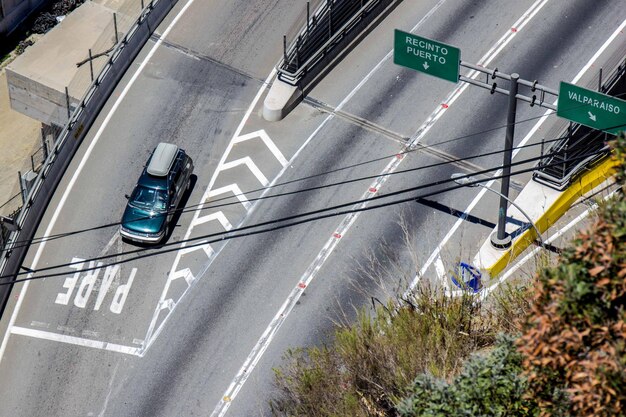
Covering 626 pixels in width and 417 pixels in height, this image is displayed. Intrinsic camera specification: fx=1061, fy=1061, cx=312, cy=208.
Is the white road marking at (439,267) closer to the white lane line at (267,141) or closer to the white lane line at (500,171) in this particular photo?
the white lane line at (500,171)

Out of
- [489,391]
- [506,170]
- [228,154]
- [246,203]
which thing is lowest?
[489,391]

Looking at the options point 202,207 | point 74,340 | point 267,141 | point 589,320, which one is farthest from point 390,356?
point 267,141

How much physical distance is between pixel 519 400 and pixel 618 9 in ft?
85.2

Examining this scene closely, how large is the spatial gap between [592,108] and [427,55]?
5.02 meters

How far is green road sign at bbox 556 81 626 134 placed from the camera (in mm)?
28770

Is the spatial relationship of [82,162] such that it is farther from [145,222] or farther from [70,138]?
[145,222]

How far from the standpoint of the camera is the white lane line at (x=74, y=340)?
116 feet

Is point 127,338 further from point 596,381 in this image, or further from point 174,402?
point 596,381

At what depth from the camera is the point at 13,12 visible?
179 feet

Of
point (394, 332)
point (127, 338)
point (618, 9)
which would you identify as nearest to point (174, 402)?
point (127, 338)

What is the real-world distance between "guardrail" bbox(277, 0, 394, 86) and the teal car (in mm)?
5787

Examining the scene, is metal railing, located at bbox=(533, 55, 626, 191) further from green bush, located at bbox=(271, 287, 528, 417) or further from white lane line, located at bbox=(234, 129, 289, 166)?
white lane line, located at bbox=(234, 129, 289, 166)

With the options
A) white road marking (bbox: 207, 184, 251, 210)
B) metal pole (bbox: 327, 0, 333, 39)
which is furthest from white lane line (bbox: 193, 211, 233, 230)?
metal pole (bbox: 327, 0, 333, 39)

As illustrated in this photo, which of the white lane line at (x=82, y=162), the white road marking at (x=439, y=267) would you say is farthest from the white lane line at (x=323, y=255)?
the white lane line at (x=82, y=162)
